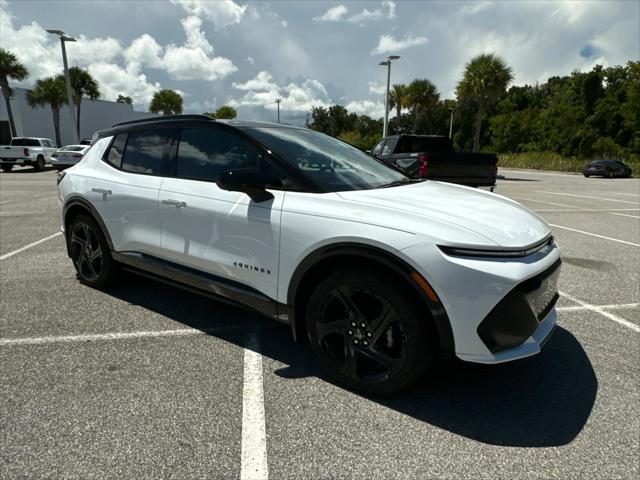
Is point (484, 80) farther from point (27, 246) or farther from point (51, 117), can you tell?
point (51, 117)

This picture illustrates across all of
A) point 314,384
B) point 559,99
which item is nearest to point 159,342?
point 314,384

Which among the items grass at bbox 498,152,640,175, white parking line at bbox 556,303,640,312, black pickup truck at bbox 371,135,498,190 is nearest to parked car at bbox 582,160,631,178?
grass at bbox 498,152,640,175

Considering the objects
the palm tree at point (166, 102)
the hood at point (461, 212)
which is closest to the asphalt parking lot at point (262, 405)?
the hood at point (461, 212)

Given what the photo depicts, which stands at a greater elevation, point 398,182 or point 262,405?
point 398,182

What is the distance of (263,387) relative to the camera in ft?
8.46

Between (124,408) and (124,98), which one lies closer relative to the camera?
(124,408)

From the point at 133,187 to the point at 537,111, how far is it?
74.4 metres

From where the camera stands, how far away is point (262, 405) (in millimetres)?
2402

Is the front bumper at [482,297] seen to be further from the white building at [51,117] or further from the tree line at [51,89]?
the white building at [51,117]

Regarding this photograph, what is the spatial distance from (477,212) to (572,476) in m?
1.37

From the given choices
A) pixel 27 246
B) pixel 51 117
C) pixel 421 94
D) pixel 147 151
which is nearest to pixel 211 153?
pixel 147 151

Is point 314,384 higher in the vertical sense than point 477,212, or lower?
lower

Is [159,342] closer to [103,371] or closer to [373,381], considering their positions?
[103,371]

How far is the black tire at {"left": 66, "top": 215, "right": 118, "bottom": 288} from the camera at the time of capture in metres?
3.96
